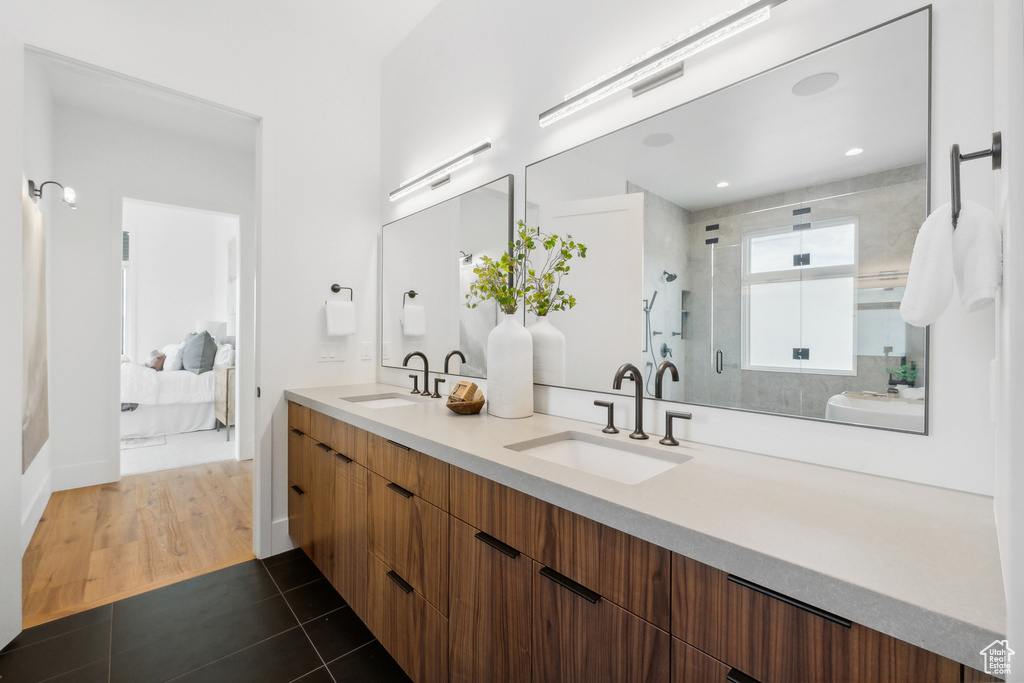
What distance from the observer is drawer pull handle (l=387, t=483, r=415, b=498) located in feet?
4.65

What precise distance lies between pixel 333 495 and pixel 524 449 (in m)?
1.06

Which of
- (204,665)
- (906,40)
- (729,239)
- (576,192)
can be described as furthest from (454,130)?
(204,665)

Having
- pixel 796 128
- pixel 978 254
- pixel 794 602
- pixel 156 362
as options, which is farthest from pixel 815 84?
pixel 156 362

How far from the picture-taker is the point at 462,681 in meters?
1.20

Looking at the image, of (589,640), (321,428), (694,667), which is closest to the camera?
(694,667)

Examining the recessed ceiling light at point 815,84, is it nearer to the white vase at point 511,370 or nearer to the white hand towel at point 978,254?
the white hand towel at point 978,254

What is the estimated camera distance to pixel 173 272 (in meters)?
6.31

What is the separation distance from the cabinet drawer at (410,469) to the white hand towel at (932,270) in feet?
3.58

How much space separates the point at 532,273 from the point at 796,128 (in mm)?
963

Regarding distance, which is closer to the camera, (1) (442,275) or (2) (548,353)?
(2) (548,353)

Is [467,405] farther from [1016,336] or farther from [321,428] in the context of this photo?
[1016,336]

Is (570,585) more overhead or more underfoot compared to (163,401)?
more overhead

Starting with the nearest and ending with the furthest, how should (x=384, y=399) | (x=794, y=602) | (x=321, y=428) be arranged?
(x=794, y=602) → (x=321, y=428) → (x=384, y=399)

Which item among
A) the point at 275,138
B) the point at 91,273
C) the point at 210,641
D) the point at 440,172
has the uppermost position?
the point at 275,138
